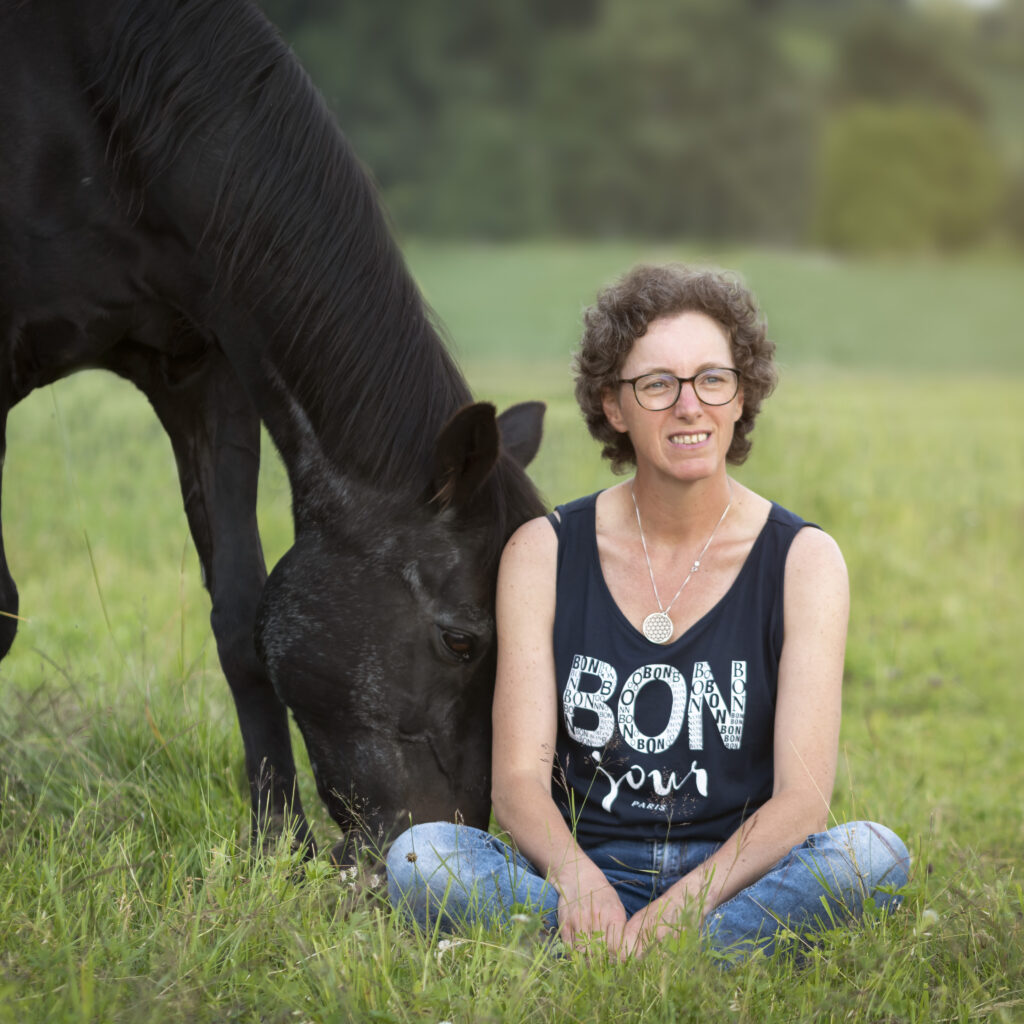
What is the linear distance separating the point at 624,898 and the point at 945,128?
145ft

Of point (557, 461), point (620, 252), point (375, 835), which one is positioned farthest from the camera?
point (620, 252)

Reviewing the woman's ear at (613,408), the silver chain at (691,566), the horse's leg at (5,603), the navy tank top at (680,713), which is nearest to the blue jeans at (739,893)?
the navy tank top at (680,713)

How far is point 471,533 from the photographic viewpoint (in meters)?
2.97

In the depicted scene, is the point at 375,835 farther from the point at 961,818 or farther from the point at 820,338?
the point at 820,338

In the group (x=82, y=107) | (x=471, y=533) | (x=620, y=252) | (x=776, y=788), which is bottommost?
(x=776, y=788)

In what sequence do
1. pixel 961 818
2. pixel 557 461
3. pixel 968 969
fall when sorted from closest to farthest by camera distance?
pixel 968 969 < pixel 961 818 < pixel 557 461

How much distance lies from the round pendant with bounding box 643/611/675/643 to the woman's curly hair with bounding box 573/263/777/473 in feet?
1.96

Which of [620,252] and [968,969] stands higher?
[620,252]

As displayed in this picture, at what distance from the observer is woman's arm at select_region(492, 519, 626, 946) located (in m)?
2.56

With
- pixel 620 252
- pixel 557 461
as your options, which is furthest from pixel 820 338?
pixel 557 461

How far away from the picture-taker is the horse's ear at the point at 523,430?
3.35m

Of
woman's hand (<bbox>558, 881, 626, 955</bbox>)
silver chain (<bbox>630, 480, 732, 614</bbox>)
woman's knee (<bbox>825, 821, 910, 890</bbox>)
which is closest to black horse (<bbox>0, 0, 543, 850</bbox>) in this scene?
silver chain (<bbox>630, 480, 732, 614</bbox>)

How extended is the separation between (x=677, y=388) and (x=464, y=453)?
0.53 meters

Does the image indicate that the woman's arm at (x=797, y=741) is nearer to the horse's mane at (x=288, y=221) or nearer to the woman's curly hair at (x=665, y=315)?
the woman's curly hair at (x=665, y=315)
